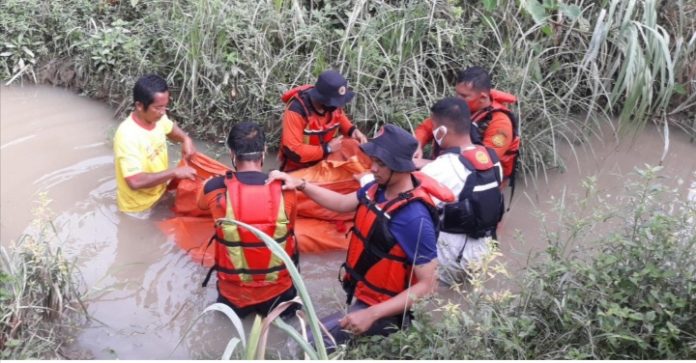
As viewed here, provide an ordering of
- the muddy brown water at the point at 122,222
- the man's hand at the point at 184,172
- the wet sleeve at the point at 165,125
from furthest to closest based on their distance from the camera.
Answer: the wet sleeve at the point at 165,125, the man's hand at the point at 184,172, the muddy brown water at the point at 122,222

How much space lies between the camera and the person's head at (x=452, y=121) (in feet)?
12.7

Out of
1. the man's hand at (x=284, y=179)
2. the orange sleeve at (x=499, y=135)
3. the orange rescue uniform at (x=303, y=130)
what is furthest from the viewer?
the orange rescue uniform at (x=303, y=130)

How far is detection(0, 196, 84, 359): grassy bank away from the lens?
3.03 meters

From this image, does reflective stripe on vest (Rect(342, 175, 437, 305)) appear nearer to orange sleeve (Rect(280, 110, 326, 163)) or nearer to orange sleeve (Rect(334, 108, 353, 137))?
orange sleeve (Rect(280, 110, 326, 163))

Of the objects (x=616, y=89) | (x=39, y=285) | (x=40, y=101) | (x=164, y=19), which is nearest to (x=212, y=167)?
(x=39, y=285)

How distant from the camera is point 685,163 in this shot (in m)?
5.25

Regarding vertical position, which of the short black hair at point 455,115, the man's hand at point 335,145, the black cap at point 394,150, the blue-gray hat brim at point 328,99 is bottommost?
the man's hand at point 335,145

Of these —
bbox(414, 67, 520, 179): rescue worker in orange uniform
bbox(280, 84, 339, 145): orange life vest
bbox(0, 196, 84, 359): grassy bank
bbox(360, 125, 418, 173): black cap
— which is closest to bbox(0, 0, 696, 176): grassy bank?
bbox(280, 84, 339, 145): orange life vest

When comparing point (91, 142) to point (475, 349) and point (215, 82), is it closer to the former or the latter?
point (215, 82)

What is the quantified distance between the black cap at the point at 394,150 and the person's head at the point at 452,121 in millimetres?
888

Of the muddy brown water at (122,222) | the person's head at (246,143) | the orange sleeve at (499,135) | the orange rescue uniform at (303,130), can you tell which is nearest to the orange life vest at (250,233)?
the person's head at (246,143)

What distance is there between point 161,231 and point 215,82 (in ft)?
5.27

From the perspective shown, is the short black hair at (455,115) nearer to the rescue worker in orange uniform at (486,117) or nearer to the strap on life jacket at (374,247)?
the rescue worker in orange uniform at (486,117)

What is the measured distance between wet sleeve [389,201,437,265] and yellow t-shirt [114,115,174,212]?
5.60 ft
